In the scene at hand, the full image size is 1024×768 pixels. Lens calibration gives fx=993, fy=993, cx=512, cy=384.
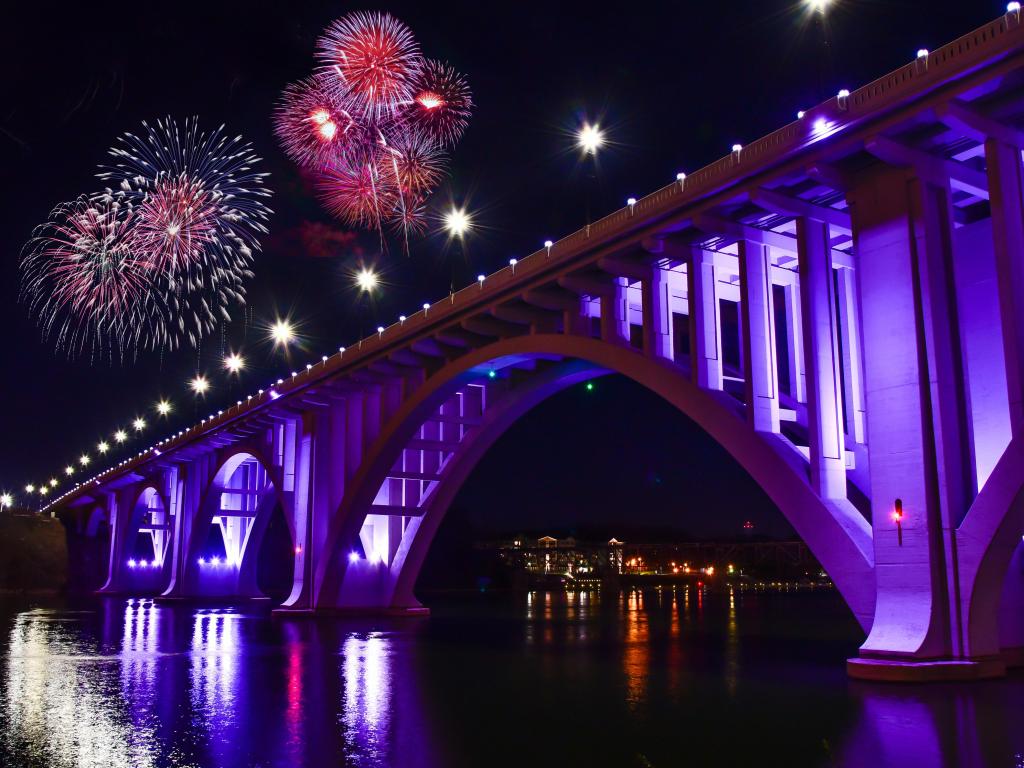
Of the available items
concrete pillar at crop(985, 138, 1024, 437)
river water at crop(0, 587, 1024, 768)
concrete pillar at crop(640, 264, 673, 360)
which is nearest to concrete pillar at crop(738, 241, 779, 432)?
concrete pillar at crop(640, 264, 673, 360)

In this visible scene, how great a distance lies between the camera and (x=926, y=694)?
15844 millimetres

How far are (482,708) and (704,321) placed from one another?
13.3 metres

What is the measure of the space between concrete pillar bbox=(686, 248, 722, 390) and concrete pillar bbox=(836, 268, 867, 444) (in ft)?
9.92

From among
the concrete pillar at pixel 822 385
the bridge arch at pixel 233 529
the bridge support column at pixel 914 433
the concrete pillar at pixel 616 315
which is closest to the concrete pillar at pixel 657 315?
the concrete pillar at pixel 616 315

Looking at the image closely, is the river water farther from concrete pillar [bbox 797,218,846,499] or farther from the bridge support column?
concrete pillar [bbox 797,218,846,499]

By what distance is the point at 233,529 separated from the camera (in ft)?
248

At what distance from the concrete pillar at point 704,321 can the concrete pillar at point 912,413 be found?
523 cm

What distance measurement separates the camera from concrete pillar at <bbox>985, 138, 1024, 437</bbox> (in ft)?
57.3

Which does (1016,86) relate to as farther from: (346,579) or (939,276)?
(346,579)

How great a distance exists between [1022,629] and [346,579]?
31.8 m

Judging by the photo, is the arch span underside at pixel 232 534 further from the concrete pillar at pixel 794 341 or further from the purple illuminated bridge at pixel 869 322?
the concrete pillar at pixel 794 341

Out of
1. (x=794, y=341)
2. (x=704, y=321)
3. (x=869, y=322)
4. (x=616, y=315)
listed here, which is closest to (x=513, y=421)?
(x=616, y=315)

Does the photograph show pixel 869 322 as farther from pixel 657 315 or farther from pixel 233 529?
pixel 233 529

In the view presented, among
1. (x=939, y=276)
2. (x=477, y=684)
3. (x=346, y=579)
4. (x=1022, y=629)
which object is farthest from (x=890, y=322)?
(x=346, y=579)
